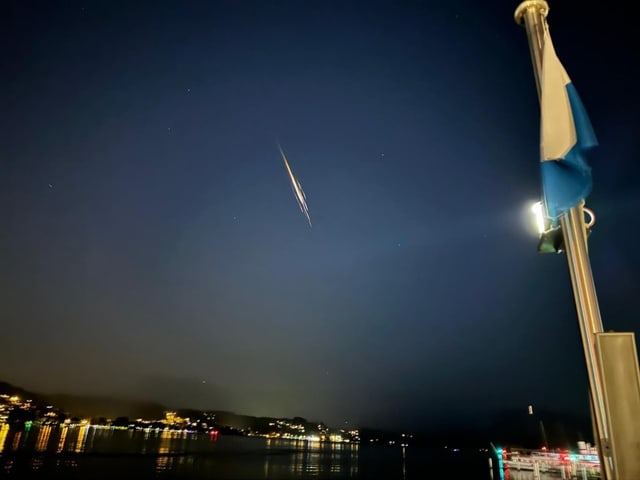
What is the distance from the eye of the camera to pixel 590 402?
2.62m

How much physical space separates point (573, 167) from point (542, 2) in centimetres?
154

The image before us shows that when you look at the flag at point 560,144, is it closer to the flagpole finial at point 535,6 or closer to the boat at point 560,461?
the flagpole finial at point 535,6

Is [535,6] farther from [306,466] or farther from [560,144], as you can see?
[306,466]

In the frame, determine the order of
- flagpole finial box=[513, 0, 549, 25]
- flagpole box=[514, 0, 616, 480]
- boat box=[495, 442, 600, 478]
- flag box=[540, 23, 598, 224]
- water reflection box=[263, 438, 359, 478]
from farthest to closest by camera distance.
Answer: water reflection box=[263, 438, 359, 478]
boat box=[495, 442, 600, 478]
flagpole finial box=[513, 0, 549, 25]
flag box=[540, 23, 598, 224]
flagpole box=[514, 0, 616, 480]

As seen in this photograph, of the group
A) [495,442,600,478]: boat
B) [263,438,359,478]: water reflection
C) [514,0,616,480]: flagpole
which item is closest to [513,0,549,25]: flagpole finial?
[514,0,616,480]: flagpole

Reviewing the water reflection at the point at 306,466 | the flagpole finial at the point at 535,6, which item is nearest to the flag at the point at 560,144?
the flagpole finial at the point at 535,6

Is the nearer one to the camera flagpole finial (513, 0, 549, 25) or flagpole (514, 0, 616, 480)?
flagpole (514, 0, 616, 480)

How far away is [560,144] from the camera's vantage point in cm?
324

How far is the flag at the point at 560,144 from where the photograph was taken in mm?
3186

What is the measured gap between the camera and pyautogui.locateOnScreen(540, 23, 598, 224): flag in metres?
3.19

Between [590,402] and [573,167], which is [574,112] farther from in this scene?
[590,402]

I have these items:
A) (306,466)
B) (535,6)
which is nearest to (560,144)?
(535,6)

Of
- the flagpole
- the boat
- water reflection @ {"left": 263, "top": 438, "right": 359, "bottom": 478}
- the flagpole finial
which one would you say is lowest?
water reflection @ {"left": 263, "top": 438, "right": 359, "bottom": 478}

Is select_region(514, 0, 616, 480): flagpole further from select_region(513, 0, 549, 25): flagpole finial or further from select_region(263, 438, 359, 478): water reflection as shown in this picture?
select_region(263, 438, 359, 478): water reflection
